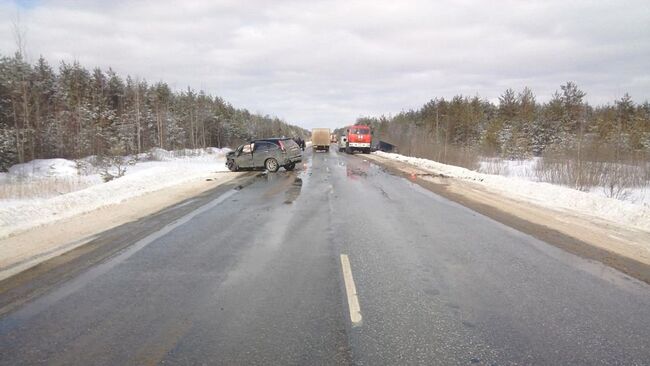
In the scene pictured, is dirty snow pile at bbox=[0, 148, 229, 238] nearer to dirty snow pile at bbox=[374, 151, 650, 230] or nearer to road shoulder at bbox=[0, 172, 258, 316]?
road shoulder at bbox=[0, 172, 258, 316]

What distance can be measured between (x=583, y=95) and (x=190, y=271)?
59.5 m

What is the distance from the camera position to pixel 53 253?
6.26 meters

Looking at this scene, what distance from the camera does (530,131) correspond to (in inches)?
1897

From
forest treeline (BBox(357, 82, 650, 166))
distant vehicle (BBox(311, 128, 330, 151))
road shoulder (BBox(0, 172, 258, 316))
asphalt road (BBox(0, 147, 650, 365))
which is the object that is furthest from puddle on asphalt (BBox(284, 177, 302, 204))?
distant vehicle (BBox(311, 128, 330, 151))

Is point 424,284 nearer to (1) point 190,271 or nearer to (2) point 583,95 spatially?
(1) point 190,271

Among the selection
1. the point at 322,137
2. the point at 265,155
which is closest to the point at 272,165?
the point at 265,155

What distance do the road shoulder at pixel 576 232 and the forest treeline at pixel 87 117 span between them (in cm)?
2029

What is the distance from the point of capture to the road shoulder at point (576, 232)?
599 centimetres

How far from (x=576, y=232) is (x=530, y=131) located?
45622 millimetres

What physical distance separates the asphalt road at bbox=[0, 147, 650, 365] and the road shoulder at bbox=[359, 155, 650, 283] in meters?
0.44

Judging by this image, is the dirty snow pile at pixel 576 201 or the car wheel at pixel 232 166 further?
the car wheel at pixel 232 166

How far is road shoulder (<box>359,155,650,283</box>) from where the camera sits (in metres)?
5.99

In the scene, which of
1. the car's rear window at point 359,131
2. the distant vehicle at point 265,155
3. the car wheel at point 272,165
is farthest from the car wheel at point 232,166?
the car's rear window at point 359,131

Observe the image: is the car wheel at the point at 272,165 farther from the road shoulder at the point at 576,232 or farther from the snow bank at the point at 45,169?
the snow bank at the point at 45,169
